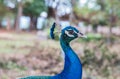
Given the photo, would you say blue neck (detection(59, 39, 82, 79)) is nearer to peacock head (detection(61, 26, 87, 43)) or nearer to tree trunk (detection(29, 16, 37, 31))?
peacock head (detection(61, 26, 87, 43))

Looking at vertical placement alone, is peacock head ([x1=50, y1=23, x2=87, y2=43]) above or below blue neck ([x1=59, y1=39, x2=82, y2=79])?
above

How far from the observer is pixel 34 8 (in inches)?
850

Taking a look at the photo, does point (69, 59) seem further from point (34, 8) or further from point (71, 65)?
point (34, 8)

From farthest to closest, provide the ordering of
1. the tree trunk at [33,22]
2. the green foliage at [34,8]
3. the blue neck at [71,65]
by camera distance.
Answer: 1. the tree trunk at [33,22]
2. the green foliage at [34,8]
3. the blue neck at [71,65]

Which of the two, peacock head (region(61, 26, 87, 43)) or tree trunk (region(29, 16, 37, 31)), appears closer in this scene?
peacock head (region(61, 26, 87, 43))

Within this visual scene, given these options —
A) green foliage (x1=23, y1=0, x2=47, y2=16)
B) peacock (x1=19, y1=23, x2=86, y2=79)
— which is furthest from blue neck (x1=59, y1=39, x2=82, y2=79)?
green foliage (x1=23, y1=0, x2=47, y2=16)

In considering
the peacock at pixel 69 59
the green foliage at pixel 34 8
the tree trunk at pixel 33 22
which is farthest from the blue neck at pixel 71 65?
the tree trunk at pixel 33 22

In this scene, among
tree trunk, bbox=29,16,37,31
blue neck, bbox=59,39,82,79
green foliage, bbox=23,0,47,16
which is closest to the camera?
blue neck, bbox=59,39,82,79

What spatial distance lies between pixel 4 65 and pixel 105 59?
6.20 ft

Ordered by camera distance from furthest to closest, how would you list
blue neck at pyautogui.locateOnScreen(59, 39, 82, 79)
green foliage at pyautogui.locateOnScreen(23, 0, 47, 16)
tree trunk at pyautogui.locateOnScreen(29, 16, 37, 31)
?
tree trunk at pyautogui.locateOnScreen(29, 16, 37, 31) → green foliage at pyautogui.locateOnScreen(23, 0, 47, 16) → blue neck at pyautogui.locateOnScreen(59, 39, 82, 79)

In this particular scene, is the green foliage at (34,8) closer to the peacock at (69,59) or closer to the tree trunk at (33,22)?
the tree trunk at (33,22)

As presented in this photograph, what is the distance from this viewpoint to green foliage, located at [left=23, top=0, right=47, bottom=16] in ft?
66.8

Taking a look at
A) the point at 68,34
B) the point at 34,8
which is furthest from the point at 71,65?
the point at 34,8

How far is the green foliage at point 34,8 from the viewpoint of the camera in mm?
20350
